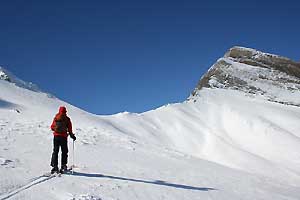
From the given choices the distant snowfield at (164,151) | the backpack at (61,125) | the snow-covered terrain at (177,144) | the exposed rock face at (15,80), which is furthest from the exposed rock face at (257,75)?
the backpack at (61,125)

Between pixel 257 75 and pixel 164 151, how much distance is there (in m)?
29.8

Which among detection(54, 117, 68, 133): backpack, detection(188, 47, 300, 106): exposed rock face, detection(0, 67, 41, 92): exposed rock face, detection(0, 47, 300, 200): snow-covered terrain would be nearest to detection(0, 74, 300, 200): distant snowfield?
detection(0, 47, 300, 200): snow-covered terrain

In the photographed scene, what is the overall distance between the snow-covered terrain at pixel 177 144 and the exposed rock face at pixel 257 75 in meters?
0.14

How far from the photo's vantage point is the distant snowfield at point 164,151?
33.3 feet

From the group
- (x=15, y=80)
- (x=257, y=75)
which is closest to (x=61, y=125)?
Result: (x=15, y=80)

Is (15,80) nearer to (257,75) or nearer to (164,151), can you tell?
→ (164,151)

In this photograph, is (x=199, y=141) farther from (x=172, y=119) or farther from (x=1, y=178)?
(x=1, y=178)

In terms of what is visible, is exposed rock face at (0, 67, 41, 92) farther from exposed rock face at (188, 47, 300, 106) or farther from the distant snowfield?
exposed rock face at (188, 47, 300, 106)

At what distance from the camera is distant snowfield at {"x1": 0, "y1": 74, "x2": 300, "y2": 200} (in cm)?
1016

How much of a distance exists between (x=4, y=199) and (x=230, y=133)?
2518 centimetres

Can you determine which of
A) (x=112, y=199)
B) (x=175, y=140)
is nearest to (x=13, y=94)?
(x=175, y=140)

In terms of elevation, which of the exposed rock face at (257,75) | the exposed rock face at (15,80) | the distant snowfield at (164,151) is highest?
the exposed rock face at (257,75)

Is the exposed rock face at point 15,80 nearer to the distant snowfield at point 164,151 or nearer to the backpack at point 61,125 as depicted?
the distant snowfield at point 164,151

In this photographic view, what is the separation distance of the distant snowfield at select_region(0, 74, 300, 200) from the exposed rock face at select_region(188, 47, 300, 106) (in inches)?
77.5
